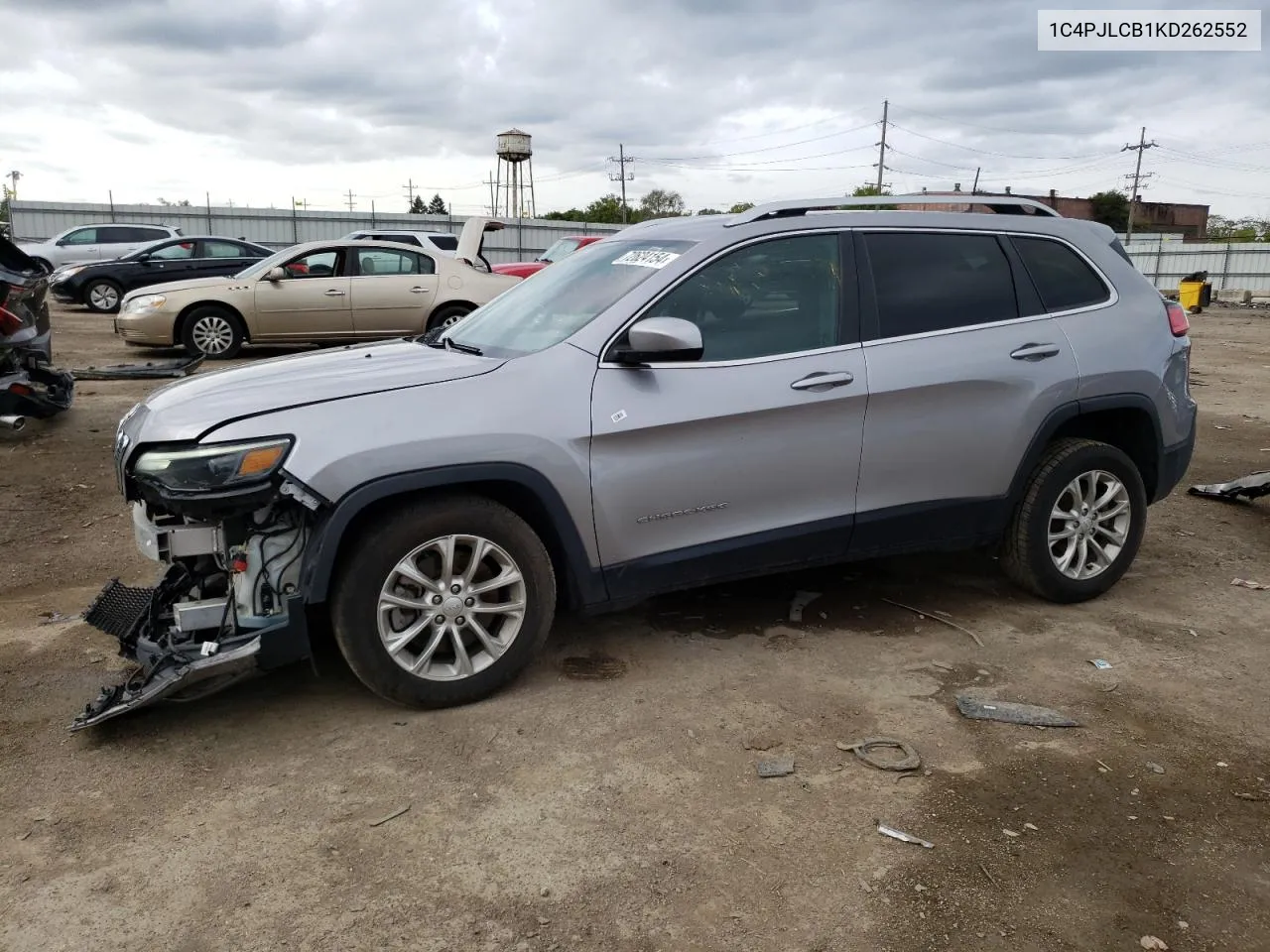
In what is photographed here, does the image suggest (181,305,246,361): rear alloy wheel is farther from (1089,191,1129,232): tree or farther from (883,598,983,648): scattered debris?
(1089,191,1129,232): tree

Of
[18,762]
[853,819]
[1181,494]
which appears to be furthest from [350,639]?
[1181,494]

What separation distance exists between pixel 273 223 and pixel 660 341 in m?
33.9

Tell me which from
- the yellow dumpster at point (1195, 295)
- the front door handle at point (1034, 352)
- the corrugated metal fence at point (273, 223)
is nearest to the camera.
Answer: the front door handle at point (1034, 352)

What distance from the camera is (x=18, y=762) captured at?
327 cm

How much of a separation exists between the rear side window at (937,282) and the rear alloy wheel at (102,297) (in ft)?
58.2

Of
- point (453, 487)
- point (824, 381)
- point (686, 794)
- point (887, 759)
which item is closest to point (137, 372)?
point (453, 487)

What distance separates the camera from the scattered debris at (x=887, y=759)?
328 cm

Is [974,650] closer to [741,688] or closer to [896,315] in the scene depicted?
[741,688]

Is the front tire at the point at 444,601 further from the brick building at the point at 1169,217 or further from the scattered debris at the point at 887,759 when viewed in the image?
the brick building at the point at 1169,217

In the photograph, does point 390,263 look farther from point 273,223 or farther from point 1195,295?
point 273,223

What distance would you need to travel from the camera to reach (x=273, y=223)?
34031 mm

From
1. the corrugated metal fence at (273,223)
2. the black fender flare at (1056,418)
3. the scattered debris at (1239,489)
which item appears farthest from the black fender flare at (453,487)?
the corrugated metal fence at (273,223)

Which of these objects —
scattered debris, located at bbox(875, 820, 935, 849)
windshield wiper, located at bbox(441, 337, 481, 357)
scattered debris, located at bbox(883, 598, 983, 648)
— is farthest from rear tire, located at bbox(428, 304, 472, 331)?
scattered debris, located at bbox(875, 820, 935, 849)

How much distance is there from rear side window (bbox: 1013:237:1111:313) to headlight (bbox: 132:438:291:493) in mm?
3360
